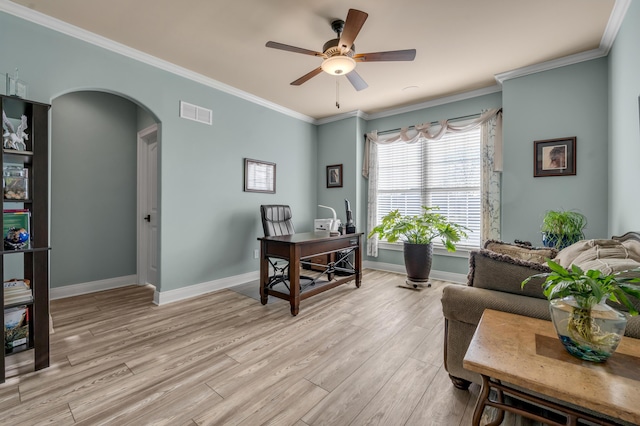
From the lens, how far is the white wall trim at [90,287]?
339 centimetres

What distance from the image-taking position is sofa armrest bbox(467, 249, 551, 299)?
1.48 metres

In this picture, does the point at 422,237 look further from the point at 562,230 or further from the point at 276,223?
the point at 276,223

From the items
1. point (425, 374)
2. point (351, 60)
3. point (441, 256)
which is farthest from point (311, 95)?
point (425, 374)

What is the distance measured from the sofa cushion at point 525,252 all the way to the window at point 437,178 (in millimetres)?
1504

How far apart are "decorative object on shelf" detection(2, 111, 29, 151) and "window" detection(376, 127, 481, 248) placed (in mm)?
4395

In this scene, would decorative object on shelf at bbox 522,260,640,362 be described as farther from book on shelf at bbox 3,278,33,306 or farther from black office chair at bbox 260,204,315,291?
book on shelf at bbox 3,278,33,306

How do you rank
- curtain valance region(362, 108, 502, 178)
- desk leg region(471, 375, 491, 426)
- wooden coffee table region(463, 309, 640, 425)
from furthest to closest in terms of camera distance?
curtain valance region(362, 108, 502, 178) < desk leg region(471, 375, 491, 426) < wooden coffee table region(463, 309, 640, 425)

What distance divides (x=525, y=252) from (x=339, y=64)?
2333 mm

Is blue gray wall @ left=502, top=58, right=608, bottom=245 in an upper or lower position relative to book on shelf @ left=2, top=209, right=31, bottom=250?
upper

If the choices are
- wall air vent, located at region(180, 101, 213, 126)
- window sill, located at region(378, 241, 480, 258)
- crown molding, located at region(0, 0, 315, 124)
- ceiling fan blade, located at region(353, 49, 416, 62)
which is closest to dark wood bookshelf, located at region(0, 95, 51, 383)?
crown molding, located at region(0, 0, 315, 124)

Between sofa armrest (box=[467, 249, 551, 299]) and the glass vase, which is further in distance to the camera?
sofa armrest (box=[467, 249, 551, 299])

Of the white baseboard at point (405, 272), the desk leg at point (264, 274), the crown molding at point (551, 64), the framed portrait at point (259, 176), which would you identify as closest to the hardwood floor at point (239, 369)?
the desk leg at point (264, 274)

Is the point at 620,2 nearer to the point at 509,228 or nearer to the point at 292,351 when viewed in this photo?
the point at 509,228

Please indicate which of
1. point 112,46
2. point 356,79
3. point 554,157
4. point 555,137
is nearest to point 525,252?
point 554,157
